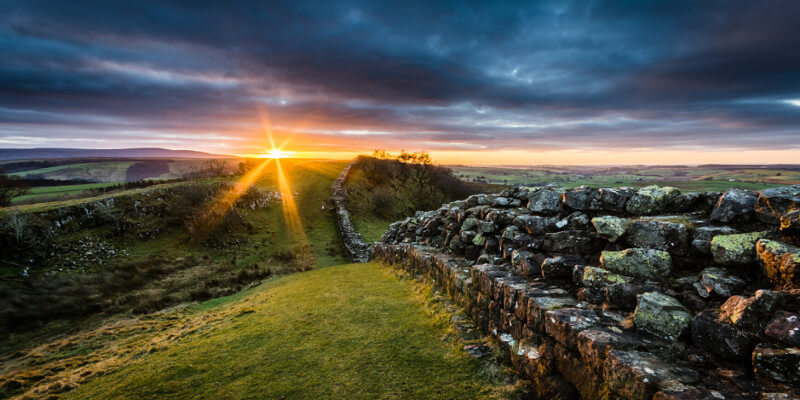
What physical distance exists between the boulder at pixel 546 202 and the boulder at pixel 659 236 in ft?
5.32

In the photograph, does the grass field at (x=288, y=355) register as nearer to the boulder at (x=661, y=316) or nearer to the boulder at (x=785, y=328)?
the boulder at (x=661, y=316)

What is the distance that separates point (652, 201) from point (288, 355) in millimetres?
7362

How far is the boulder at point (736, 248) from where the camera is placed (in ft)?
10.8

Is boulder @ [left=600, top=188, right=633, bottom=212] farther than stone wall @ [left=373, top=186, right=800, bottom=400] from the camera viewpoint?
Yes

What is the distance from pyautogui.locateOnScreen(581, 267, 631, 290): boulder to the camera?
4.09 m

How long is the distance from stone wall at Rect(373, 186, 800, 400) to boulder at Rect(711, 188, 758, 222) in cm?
1

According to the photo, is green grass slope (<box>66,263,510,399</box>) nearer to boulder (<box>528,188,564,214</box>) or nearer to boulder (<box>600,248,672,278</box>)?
boulder (<box>600,248,672,278</box>)

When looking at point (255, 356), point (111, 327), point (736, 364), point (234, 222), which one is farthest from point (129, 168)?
point (736, 364)

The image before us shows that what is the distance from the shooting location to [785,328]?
2459mm

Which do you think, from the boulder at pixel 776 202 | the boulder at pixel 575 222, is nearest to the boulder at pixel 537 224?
the boulder at pixel 575 222

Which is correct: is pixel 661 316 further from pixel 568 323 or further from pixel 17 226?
pixel 17 226

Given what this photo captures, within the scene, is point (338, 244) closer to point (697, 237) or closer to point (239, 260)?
point (239, 260)

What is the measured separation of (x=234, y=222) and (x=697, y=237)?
81.2ft

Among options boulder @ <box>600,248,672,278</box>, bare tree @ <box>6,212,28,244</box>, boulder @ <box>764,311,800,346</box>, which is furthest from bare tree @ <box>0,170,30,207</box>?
boulder @ <box>764,311,800,346</box>
